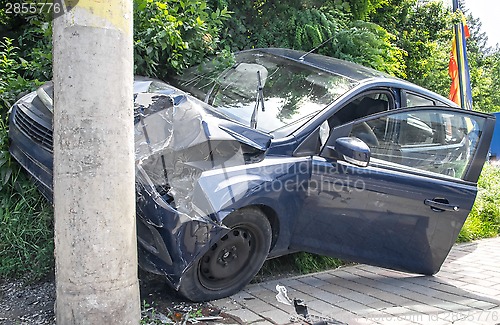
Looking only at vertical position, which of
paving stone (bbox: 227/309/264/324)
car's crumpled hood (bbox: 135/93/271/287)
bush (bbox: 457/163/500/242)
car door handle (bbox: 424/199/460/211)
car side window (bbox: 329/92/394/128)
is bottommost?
bush (bbox: 457/163/500/242)

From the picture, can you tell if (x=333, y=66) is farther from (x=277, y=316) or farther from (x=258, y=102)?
(x=277, y=316)

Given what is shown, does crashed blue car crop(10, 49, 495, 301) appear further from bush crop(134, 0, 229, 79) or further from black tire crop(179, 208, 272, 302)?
bush crop(134, 0, 229, 79)

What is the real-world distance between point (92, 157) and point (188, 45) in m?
2.73

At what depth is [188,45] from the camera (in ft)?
16.0

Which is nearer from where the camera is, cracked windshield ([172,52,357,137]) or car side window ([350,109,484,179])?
cracked windshield ([172,52,357,137])

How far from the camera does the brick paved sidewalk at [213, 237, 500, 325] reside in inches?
129

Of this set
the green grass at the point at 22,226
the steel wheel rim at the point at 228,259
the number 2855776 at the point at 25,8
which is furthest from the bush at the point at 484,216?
the number 2855776 at the point at 25,8

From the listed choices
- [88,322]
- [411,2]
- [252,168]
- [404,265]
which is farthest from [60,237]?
[411,2]

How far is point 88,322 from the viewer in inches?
97.3

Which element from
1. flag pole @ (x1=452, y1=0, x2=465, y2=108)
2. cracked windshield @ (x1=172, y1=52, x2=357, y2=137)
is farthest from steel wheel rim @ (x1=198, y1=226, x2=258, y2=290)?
flag pole @ (x1=452, y1=0, x2=465, y2=108)

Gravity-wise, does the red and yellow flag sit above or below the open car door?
above

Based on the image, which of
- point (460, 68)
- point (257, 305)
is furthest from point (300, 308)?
point (460, 68)

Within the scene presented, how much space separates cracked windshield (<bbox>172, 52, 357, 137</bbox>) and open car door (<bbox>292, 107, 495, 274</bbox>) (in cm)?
34

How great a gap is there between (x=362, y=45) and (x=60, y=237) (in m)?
5.23
